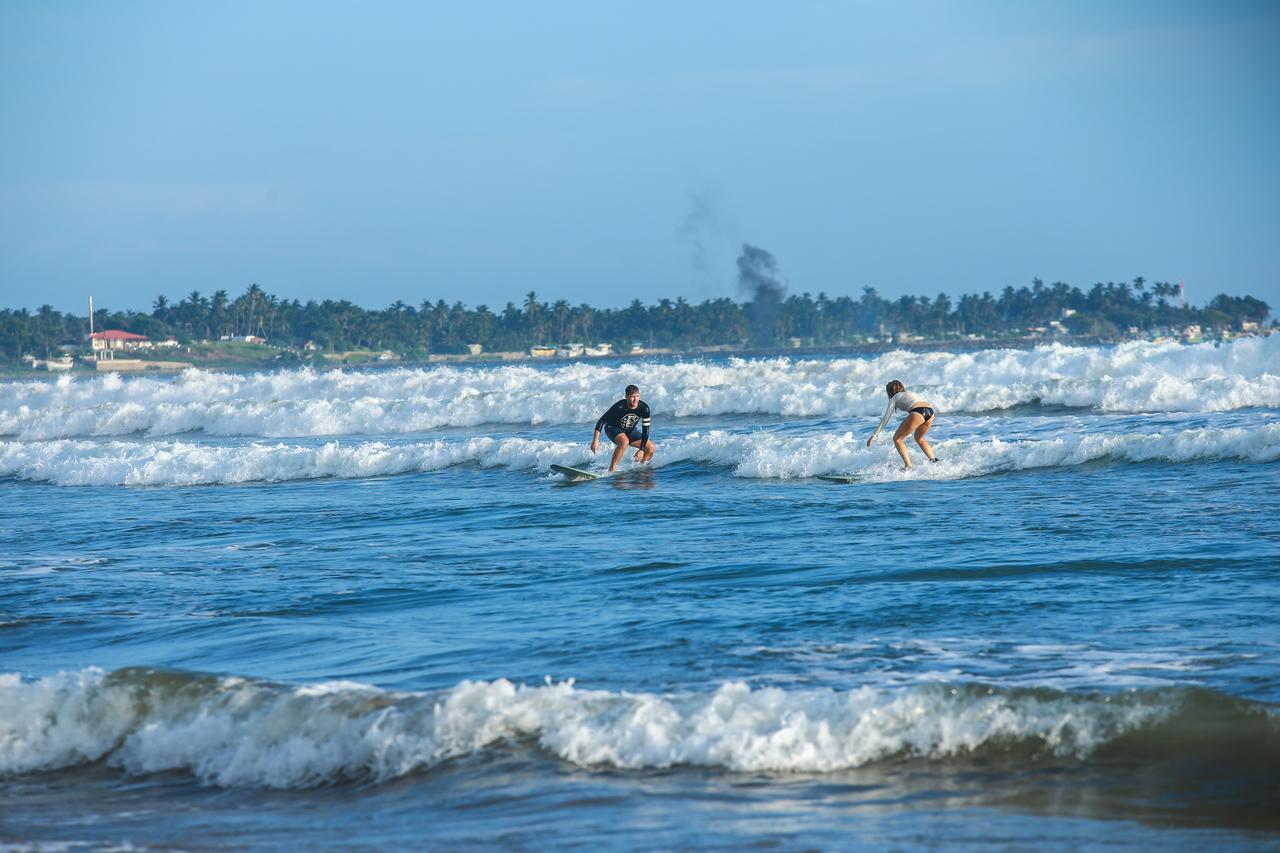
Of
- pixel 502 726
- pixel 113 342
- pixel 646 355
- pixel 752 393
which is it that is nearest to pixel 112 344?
pixel 113 342

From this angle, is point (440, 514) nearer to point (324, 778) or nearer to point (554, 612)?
point (554, 612)

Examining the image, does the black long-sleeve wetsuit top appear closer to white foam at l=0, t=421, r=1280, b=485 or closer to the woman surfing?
white foam at l=0, t=421, r=1280, b=485

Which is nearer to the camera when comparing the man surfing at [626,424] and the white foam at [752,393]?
the man surfing at [626,424]

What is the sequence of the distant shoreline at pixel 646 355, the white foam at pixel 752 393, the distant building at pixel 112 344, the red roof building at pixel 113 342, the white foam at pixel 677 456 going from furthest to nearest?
the red roof building at pixel 113 342 → the distant shoreline at pixel 646 355 → the distant building at pixel 112 344 → the white foam at pixel 752 393 → the white foam at pixel 677 456

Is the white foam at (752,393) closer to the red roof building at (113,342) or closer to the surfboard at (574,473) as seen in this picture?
the surfboard at (574,473)

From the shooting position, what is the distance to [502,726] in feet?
24.0

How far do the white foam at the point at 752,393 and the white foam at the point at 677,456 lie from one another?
8.99 metres

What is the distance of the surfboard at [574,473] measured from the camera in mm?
20812

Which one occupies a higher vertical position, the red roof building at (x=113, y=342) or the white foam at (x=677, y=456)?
the red roof building at (x=113, y=342)

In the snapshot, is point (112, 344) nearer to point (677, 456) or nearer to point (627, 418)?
point (677, 456)

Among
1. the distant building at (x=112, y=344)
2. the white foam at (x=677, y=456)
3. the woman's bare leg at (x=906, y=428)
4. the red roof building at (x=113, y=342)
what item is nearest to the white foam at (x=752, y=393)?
the white foam at (x=677, y=456)

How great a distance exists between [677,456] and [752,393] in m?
14.6

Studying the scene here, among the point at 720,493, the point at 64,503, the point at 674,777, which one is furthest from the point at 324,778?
the point at 64,503

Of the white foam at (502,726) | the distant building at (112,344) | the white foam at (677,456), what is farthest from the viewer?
the distant building at (112,344)
